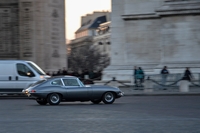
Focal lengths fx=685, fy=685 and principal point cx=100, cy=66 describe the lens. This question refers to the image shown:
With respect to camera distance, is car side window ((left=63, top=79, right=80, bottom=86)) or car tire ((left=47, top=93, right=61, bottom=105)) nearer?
car tire ((left=47, top=93, right=61, bottom=105))

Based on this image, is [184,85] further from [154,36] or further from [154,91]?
[154,36]

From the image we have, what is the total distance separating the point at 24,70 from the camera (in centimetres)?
3011

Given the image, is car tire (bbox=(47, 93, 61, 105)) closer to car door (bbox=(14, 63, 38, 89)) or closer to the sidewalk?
car door (bbox=(14, 63, 38, 89))

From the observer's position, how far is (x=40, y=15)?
4372 cm

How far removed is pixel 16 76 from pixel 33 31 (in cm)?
1410

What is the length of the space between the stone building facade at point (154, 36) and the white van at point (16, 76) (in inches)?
318

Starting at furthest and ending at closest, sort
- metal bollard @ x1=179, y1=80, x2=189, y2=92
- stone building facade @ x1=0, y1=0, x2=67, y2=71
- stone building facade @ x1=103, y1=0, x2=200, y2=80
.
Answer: stone building facade @ x1=0, y1=0, x2=67, y2=71, stone building facade @ x1=103, y1=0, x2=200, y2=80, metal bollard @ x1=179, y1=80, x2=189, y2=92

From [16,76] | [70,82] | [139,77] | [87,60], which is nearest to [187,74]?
[139,77]

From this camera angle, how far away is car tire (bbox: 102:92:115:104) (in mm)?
24078

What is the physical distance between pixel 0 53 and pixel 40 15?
3.52 metres

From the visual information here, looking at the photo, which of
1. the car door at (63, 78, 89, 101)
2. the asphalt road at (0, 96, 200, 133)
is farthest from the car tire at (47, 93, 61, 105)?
the asphalt road at (0, 96, 200, 133)

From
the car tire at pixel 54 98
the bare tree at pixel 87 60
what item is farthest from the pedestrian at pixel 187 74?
the bare tree at pixel 87 60

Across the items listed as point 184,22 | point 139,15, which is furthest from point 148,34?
point 184,22

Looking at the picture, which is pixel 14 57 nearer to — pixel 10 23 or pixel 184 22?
pixel 10 23
